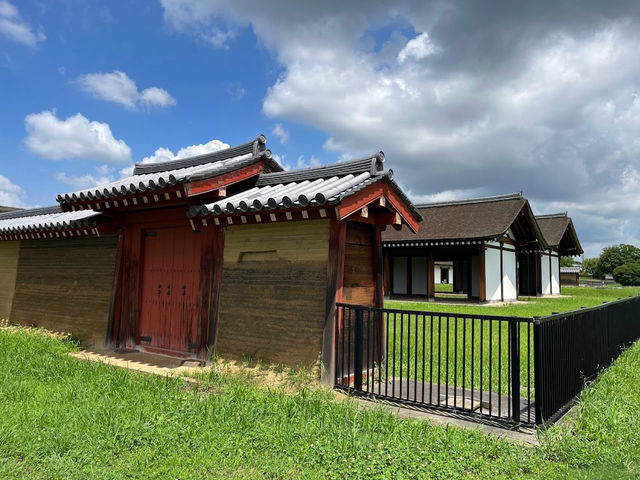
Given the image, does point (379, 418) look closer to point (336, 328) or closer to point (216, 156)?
point (336, 328)

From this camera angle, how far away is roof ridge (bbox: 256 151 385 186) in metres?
6.31

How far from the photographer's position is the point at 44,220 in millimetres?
11297

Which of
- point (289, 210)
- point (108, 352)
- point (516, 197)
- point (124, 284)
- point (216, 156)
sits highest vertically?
point (516, 197)

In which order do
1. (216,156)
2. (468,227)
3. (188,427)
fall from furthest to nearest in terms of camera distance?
(468,227) → (216,156) → (188,427)

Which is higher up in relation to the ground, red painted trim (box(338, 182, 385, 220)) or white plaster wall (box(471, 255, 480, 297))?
red painted trim (box(338, 182, 385, 220))

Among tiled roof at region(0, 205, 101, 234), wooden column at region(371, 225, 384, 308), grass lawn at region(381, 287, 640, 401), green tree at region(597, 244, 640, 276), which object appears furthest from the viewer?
green tree at region(597, 244, 640, 276)

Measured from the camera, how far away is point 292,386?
217 inches

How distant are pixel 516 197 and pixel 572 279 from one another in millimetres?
28651

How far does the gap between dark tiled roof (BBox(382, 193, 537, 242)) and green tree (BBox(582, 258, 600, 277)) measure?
49.2m

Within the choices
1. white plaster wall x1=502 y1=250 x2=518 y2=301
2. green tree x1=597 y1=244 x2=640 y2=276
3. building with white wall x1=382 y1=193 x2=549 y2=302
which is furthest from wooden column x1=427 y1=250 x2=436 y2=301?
green tree x1=597 y1=244 x2=640 y2=276

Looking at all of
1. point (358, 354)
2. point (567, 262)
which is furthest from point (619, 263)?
point (358, 354)

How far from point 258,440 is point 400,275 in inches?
832

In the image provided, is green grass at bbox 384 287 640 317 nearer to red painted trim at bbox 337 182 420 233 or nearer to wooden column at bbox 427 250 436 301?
wooden column at bbox 427 250 436 301

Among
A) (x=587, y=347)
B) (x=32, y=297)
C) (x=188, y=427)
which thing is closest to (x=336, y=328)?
(x=188, y=427)
